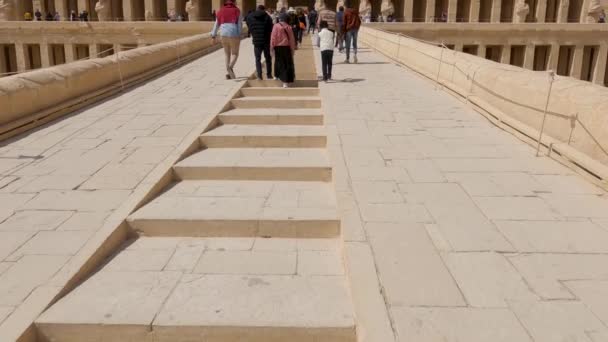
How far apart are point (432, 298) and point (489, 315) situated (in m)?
0.34

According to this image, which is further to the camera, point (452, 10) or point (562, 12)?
point (562, 12)

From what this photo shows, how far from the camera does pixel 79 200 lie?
16.4 ft

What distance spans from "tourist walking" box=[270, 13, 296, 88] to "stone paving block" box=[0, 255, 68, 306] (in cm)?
696

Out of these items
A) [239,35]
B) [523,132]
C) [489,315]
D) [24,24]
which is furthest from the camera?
[24,24]

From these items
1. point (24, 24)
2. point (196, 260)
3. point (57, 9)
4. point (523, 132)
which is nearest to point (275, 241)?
point (196, 260)

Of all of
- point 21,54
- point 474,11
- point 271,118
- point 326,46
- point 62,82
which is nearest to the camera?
point 271,118

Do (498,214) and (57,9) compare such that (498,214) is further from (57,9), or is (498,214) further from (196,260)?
(57,9)

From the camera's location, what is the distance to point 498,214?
456 centimetres

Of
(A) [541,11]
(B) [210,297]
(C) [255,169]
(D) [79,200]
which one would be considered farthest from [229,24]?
(A) [541,11]

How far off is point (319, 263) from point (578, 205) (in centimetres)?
248

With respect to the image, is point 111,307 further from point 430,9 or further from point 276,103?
point 430,9

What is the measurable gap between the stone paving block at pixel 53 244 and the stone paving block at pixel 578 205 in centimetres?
406

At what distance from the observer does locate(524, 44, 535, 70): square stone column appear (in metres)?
32.5

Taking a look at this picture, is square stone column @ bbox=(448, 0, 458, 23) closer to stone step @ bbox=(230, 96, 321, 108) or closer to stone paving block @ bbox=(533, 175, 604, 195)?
stone step @ bbox=(230, 96, 321, 108)
